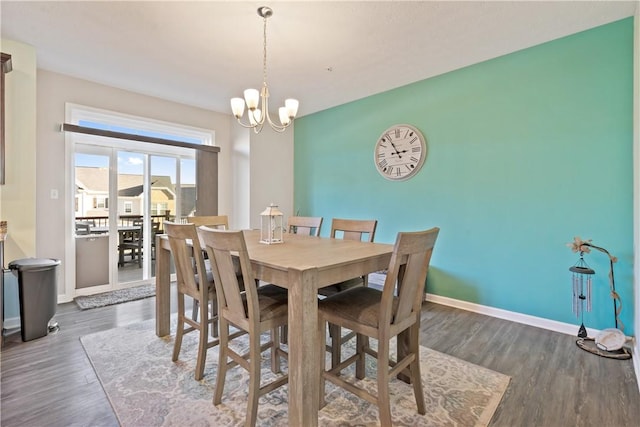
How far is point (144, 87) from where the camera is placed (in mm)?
3658

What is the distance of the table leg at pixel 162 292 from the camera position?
98.7 inches

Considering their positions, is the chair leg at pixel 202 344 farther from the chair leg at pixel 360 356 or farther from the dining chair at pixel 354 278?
the chair leg at pixel 360 356

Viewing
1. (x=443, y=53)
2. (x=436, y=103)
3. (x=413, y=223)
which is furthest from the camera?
(x=413, y=223)

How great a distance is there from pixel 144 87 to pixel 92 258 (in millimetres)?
2172

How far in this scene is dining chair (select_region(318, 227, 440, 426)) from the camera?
55.8 inches

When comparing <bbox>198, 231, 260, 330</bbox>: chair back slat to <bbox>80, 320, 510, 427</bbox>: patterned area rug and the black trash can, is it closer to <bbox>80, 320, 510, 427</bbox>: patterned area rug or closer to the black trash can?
<bbox>80, 320, 510, 427</bbox>: patterned area rug

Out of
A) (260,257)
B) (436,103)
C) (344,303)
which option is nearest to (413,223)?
(436,103)

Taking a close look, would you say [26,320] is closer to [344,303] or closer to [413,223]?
[344,303]

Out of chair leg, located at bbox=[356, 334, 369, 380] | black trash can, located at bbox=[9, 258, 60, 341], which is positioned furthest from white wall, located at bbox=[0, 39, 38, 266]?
chair leg, located at bbox=[356, 334, 369, 380]

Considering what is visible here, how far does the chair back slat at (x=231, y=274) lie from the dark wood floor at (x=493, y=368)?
80 centimetres

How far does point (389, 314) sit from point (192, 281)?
1.37m

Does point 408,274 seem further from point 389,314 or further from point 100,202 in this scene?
point 100,202

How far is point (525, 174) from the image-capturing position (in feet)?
9.26

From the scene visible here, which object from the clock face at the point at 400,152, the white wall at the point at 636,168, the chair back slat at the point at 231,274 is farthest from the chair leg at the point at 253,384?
the clock face at the point at 400,152
